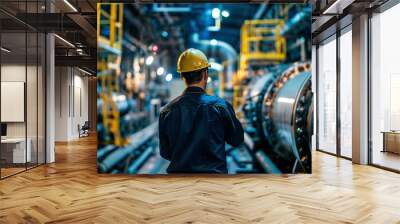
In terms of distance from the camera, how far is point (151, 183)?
5793mm

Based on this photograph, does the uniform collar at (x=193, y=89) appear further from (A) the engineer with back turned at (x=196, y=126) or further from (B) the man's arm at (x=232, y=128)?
(B) the man's arm at (x=232, y=128)

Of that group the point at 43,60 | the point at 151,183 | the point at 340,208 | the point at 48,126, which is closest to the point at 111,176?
the point at 151,183

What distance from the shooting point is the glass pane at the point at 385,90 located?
22.7 ft

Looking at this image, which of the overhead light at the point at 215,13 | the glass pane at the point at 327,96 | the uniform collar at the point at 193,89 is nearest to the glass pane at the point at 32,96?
the uniform collar at the point at 193,89

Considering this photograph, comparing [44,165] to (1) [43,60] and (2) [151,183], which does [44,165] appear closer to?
(1) [43,60]

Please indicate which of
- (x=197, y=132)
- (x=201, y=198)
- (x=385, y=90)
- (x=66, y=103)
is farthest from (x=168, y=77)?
(x=66, y=103)

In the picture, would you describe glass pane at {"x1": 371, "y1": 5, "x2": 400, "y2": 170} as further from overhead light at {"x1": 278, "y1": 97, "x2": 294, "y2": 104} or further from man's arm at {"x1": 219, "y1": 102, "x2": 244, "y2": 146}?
man's arm at {"x1": 219, "y1": 102, "x2": 244, "y2": 146}

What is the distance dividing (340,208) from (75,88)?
48.1 feet

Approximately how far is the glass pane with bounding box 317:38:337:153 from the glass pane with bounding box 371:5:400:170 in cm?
206

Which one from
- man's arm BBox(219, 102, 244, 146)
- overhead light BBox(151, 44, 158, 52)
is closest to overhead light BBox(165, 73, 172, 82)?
overhead light BBox(151, 44, 158, 52)

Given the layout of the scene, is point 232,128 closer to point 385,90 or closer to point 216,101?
point 216,101

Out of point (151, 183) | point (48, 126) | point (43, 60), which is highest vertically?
point (43, 60)

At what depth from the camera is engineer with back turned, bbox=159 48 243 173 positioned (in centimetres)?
594

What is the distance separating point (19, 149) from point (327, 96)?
7.56 metres
